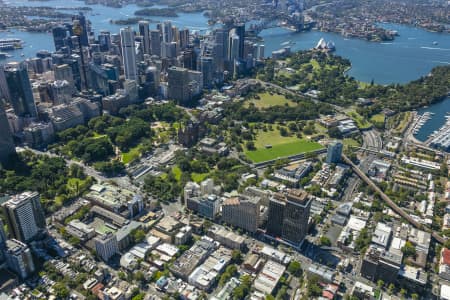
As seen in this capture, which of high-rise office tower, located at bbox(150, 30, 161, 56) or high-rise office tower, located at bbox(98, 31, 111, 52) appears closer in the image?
high-rise office tower, located at bbox(150, 30, 161, 56)

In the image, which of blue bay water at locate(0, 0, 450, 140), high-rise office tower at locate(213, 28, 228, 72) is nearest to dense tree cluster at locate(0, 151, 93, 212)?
high-rise office tower at locate(213, 28, 228, 72)

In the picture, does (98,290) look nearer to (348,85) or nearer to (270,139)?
(270,139)

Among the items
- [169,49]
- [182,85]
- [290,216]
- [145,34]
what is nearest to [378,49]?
[169,49]

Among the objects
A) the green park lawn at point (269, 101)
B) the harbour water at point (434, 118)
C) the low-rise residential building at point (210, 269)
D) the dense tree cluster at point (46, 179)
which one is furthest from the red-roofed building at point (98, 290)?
the harbour water at point (434, 118)

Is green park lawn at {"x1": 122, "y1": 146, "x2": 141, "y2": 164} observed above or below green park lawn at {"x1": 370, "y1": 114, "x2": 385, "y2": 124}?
below

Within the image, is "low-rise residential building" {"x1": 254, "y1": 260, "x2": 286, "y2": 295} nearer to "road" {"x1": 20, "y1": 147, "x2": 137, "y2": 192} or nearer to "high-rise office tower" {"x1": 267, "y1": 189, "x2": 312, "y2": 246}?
"high-rise office tower" {"x1": 267, "y1": 189, "x2": 312, "y2": 246}
